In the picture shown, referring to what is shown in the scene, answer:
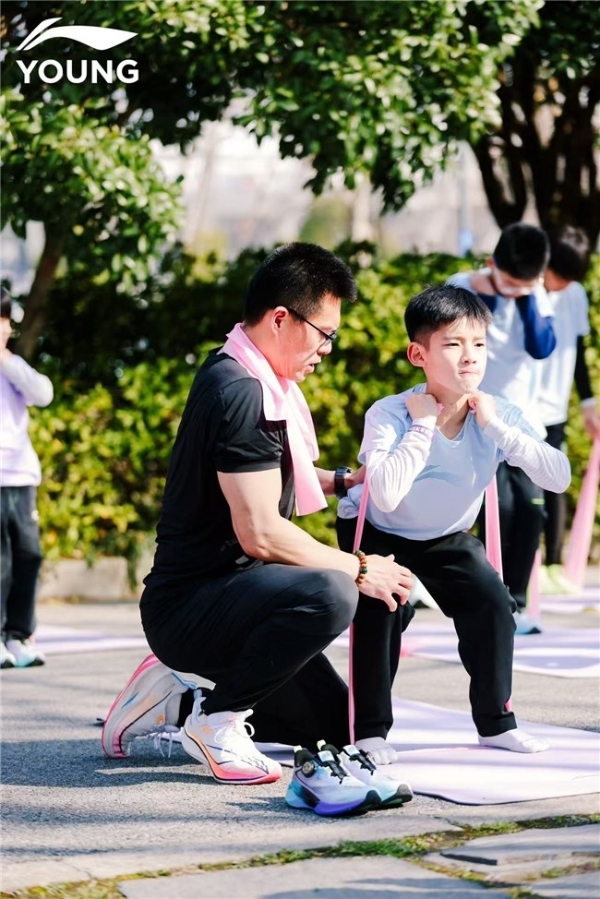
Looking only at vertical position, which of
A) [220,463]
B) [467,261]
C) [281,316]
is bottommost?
[220,463]

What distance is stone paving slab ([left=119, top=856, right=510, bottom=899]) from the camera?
3.07 m

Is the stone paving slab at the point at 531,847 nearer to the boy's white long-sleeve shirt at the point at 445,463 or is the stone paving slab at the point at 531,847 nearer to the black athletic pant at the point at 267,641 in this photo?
the black athletic pant at the point at 267,641

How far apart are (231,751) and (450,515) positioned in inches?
37.4

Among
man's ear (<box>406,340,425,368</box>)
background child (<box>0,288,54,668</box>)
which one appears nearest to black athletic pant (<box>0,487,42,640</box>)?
background child (<box>0,288,54,668</box>)

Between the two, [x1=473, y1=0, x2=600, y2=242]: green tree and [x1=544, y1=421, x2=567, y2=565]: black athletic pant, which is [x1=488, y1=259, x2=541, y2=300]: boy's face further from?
[x1=473, y1=0, x2=600, y2=242]: green tree

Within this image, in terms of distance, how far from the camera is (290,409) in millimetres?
4195

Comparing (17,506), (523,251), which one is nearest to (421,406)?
(523,251)

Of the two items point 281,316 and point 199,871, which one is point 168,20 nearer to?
point 281,316

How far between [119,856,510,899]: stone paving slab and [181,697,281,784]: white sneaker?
0.89 meters

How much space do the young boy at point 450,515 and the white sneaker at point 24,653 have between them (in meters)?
2.62

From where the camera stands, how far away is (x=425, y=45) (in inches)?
330

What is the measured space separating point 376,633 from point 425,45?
492cm

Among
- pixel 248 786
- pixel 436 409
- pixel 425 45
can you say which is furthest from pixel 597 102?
pixel 248 786

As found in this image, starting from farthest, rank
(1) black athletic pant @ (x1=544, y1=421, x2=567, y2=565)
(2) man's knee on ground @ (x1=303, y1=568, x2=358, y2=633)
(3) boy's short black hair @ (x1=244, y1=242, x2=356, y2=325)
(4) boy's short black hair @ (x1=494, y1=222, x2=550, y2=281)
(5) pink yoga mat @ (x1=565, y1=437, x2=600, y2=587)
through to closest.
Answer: (1) black athletic pant @ (x1=544, y1=421, x2=567, y2=565), (5) pink yoga mat @ (x1=565, y1=437, x2=600, y2=587), (4) boy's short black hair @ (x1=494, y1=222, x2=550, y2=281), (3) boy's short black hair @ (x1=244, y1=242, x2=356, y2=325), (2) man's knee on ground @ (x1=303, y1=568, x2=358, y2=633)
